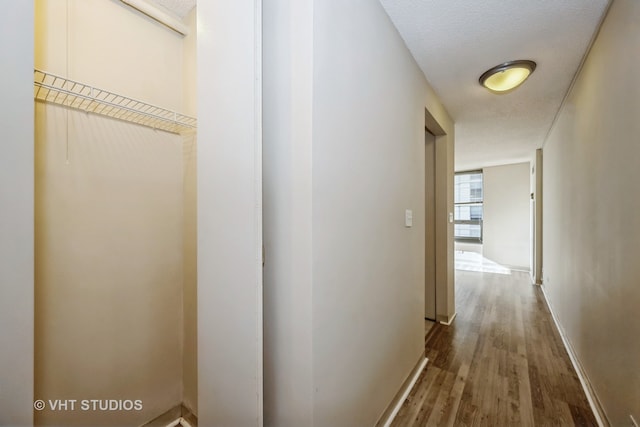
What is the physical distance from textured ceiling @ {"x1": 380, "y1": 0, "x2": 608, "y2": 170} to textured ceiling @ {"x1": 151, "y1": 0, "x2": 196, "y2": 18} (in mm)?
1199

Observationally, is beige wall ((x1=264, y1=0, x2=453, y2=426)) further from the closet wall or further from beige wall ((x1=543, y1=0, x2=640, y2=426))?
beige wall ((x1=543, y1=0, x2=640, y2=426))

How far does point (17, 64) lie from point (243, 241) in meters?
0.87

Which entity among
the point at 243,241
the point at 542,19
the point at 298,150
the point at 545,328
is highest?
the point at 542,19

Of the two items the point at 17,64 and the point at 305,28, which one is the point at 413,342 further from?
the point at 17,64

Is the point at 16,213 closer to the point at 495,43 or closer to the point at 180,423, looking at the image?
the point at 180,423

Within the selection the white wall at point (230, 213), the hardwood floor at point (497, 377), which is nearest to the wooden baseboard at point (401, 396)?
the hardwood floor at point (497, 377)

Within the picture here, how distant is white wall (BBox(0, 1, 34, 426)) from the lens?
0.75 meters

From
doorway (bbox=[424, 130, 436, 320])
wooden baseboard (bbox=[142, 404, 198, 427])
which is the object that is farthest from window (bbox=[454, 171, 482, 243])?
wooden baseboard (bbox=[142, 404, 198, 427])

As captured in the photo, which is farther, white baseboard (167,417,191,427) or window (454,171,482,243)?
window (454,171,482,243)

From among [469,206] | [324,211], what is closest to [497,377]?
[324,211]

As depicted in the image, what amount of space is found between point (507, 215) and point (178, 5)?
277 inches

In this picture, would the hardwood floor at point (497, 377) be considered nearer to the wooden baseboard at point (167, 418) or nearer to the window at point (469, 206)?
the wooden baseboard at point (167, 418)

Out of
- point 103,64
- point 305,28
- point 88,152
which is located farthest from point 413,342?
point 103,64

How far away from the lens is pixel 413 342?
1959 mm
